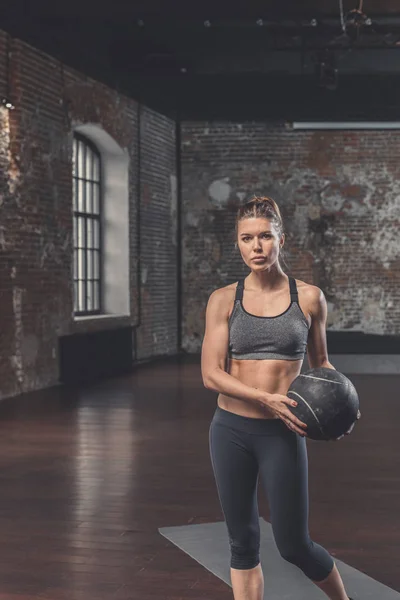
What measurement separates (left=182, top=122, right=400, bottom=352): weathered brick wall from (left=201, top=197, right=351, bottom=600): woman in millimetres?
12465

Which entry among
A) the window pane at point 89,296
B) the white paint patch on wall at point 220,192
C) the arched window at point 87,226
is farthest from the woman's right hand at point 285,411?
the white paint patch on wall at point 220,192

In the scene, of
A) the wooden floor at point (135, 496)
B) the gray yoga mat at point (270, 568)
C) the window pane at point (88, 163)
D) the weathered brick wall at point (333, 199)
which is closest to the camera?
the gray yoga mat at point (270, 568)

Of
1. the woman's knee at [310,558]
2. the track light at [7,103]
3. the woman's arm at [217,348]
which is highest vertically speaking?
the track light at [7,103]

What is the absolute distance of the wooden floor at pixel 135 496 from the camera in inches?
153

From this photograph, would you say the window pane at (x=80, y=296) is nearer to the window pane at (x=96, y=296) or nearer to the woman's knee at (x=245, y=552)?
the window pane at (x=96, y=296)

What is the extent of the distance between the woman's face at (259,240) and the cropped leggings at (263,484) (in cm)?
45

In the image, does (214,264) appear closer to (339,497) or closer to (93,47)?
(93,47)

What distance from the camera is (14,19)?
9578 mm

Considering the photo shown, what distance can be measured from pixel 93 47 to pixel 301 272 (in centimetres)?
551

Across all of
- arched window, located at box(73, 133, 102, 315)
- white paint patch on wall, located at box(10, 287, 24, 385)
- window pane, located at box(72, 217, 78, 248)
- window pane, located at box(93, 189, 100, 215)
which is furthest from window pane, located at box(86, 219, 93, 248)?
white paint patch on wall, located at box(10, 287, 24, 385)

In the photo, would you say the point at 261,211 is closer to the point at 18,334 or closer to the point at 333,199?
the point at 18,334

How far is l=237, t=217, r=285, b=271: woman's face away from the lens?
8.98 feet

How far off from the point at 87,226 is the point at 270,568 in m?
9.25

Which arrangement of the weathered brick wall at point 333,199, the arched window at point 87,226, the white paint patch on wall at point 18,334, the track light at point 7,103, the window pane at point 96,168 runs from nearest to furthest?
the track light at point 7,103, the white paint patch on wall at point 18,334, the arched window at point 87,226, the window pane at point 96,168, the weathered brick wall at point 333,199
